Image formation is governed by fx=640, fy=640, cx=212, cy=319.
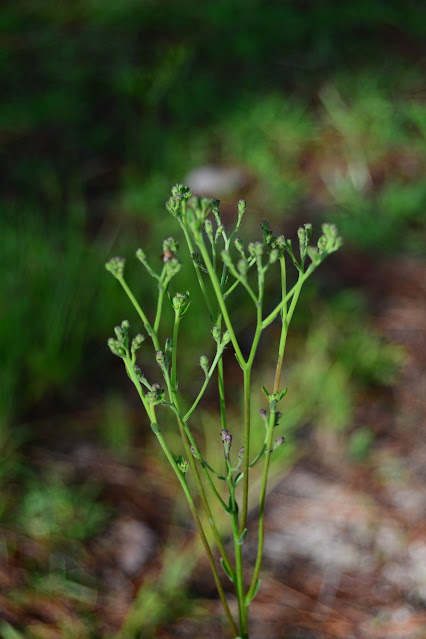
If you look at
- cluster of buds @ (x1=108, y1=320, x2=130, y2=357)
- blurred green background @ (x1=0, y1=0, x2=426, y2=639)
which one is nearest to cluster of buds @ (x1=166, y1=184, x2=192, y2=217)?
cluster of buds @ (x1=108, y1=320, x2=130, y2=357)

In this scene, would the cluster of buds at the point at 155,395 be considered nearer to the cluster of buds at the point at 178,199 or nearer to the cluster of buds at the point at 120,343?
the cluster of buds at the point at 120,343

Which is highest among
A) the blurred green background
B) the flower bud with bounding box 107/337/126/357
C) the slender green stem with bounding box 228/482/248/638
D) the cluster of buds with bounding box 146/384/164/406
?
the blurred green background

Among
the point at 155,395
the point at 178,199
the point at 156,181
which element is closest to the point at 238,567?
the point at 155,395

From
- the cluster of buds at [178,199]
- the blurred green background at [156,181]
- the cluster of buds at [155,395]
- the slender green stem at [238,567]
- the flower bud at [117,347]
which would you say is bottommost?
the slender green stem at [238,567]

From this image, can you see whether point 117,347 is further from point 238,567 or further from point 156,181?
point 156,181

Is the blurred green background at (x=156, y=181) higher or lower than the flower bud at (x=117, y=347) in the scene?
higher

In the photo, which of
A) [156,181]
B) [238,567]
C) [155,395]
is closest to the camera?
[155,395]

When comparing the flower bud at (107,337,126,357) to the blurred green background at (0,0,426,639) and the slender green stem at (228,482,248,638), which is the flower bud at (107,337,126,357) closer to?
the slender green stem at (228,482,248,638)

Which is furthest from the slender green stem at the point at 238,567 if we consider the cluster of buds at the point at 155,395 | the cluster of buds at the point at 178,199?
the cluster of buds at the point at 178,199

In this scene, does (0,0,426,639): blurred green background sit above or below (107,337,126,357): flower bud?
above
